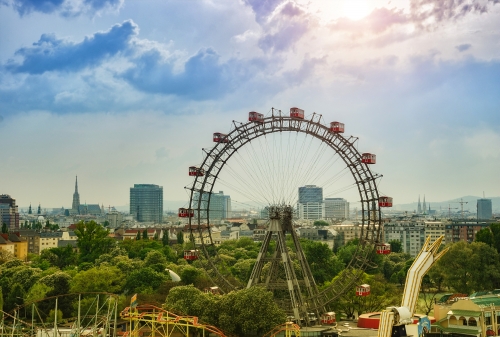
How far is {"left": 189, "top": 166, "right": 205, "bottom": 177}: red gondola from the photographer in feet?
204

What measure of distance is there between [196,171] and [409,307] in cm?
2748

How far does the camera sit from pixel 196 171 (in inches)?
2456

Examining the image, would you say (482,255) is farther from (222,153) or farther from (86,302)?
(86,302)

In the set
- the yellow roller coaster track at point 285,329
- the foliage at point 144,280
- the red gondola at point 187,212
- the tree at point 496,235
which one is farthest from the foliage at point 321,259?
the yellow roller coaster track at point 285,329

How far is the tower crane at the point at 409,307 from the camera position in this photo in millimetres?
39938

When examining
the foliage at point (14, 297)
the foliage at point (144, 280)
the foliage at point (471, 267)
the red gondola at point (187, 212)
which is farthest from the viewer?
the foliage at point (471, 267)

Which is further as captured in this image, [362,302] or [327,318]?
[362,302]

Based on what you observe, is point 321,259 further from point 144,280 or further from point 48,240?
point 48,240

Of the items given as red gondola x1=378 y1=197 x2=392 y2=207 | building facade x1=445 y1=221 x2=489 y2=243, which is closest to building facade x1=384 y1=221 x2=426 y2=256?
building facade x1=445 y1=221 x2=489 y2=243

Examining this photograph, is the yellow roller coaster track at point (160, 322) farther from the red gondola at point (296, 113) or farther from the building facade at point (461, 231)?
the building facade at point (461, 231)

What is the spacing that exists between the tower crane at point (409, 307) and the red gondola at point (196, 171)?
2530cm

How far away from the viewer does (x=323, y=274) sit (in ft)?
285

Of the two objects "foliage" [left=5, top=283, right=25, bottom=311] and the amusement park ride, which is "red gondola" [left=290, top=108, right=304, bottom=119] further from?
"foliage" [left=5, top=283, right=25, bottom=311]

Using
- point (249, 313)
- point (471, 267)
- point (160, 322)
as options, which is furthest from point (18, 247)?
point (160, 322)
